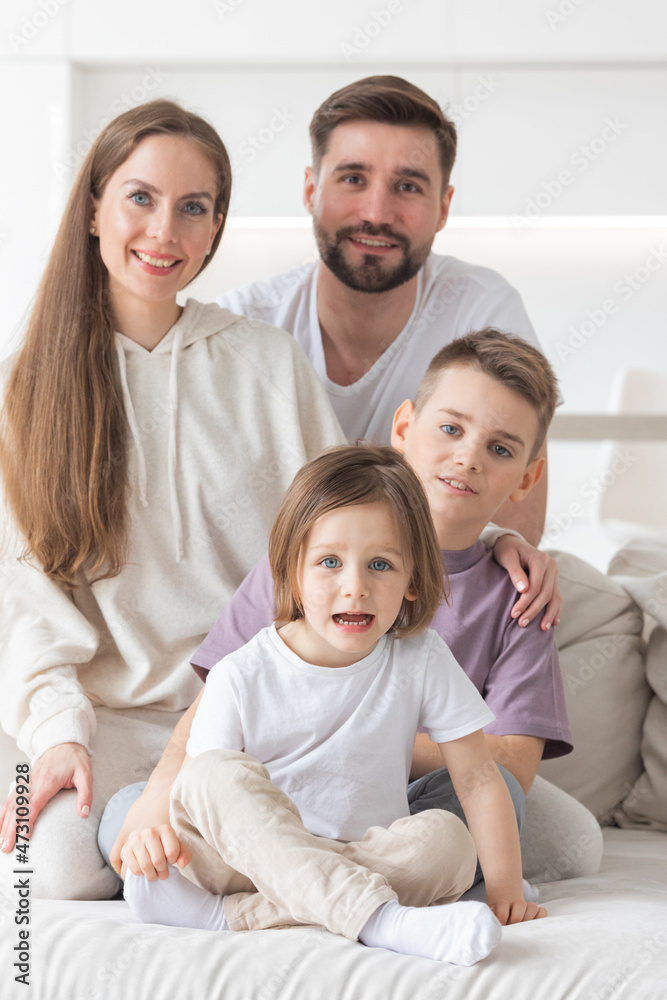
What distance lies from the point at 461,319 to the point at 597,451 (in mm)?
1876

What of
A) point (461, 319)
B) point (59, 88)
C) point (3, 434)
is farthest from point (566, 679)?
point (59, 88)

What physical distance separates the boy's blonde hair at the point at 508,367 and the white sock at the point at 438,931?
656 mm

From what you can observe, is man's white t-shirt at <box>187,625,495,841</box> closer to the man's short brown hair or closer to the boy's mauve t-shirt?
the boy's mauve t-shirt

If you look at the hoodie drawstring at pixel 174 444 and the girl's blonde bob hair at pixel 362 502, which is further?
the hoodie drawstring at pixel 174 444

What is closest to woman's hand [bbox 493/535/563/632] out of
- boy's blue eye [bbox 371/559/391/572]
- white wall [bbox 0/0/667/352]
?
boy's blue eye [bbox 371/559/391/572]

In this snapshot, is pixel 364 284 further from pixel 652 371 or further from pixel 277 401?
pixel 652 371

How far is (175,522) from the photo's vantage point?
1.45m

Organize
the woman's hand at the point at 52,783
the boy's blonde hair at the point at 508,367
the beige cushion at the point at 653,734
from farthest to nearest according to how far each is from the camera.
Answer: the beige cushion at the point at 653,734 < the boy's blonde hair at the point at 508,367 < the woman's hand at the point at 52,783

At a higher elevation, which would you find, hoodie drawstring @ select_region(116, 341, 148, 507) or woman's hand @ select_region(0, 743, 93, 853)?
hoodie drawstring @ select_region(116, 341, 148, 507)

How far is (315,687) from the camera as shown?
3.41 feet

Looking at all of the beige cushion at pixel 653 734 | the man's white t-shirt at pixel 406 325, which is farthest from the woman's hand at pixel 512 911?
the man's white t-shirt at pixel 406 325

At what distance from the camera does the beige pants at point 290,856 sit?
2.84ft

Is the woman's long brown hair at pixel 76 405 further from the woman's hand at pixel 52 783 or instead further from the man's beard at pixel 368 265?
the man's beard at pixel 368 265

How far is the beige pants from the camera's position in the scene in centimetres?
87
